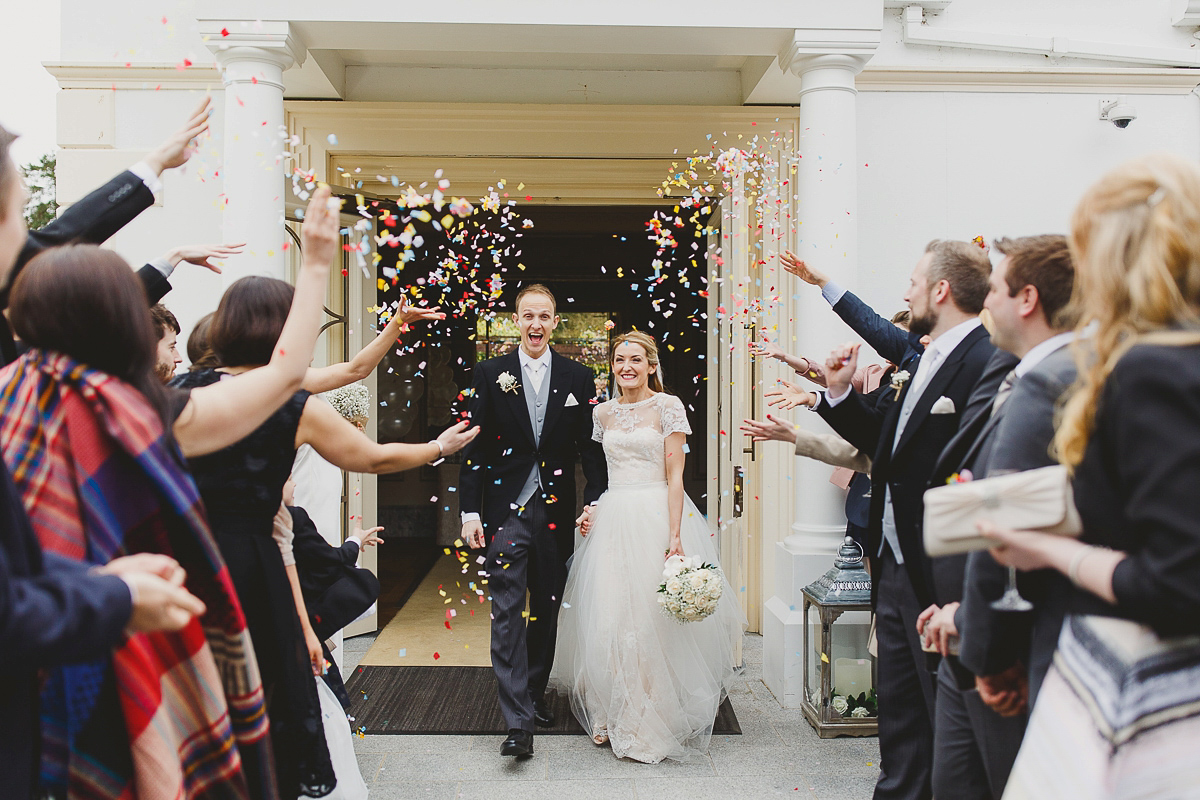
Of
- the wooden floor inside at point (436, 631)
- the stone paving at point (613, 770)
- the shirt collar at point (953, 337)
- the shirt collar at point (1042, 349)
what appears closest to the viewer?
the shirt collar at point (1042, 349)

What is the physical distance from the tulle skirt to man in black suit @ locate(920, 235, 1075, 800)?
1784mm

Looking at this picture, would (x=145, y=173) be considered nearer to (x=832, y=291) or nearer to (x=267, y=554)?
(x=267, y=554)

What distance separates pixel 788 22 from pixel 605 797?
3788 mm

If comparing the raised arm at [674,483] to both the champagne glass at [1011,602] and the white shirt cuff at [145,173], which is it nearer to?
the champagne glass at [1011,602]

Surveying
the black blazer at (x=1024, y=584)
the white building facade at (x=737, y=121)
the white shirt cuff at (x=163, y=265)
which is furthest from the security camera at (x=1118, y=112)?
the white shirt cuff at (x=163, y=265)

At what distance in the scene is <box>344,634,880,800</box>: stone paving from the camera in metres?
3.49

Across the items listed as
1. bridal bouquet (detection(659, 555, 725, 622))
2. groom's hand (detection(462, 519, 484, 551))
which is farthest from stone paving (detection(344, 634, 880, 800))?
groom's hand (detection(462, 519, 484, 551))

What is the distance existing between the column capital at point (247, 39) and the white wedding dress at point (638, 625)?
8.03ft

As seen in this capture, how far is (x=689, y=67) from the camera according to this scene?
17.9ft

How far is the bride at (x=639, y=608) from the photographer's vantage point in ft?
12.7

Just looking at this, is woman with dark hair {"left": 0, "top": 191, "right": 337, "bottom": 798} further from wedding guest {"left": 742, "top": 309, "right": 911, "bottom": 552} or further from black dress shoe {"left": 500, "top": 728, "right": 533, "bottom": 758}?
black dress shoe {"left": 500, "top": 728, "right": 533, "bottom": 758}

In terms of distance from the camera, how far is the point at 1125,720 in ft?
4.33

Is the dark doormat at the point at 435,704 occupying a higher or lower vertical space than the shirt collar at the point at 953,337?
lower

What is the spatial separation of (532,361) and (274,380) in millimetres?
2679
